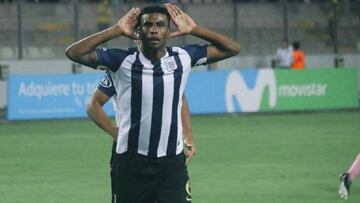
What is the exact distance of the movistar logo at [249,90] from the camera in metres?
27.5

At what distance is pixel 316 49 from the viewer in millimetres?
35781

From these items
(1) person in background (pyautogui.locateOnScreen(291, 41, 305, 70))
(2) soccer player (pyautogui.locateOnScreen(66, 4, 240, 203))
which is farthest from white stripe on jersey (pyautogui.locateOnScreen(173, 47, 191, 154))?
(1) person in background (pyautogui.locateOnScreen(291, 41, 305, 70))

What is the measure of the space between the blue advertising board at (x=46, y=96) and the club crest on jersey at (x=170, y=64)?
17454mm

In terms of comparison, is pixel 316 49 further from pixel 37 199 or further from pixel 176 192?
pixel 176 192

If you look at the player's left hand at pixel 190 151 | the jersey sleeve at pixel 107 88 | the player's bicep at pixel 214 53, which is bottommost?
the player's left hand at pixel 190 151

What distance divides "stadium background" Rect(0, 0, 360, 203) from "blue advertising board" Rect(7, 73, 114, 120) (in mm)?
168

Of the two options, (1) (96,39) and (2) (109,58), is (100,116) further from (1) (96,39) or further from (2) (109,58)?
(1) (96,39)

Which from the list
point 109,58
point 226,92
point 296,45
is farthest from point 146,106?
point 296,45

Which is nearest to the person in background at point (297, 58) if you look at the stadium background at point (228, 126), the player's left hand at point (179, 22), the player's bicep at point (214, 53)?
the stadium background at point (228, 126)

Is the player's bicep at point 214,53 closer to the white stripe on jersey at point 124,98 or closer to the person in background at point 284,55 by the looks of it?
the white stripe on jersey at point 124,98

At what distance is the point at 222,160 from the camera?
1722 cm

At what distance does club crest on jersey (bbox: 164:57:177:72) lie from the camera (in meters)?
7.70

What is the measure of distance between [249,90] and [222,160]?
1060cm

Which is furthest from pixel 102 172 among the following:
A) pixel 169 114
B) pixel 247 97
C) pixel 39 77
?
pixel 247 97
